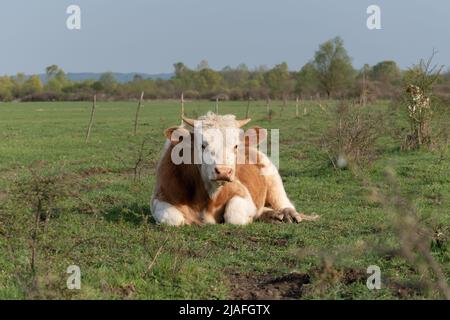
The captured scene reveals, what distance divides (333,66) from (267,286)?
8568cm

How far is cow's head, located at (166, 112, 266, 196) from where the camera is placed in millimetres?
7930

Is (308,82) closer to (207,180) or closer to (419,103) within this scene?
(419,103)

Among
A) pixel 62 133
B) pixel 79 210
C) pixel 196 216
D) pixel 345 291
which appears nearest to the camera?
pixel 345 291

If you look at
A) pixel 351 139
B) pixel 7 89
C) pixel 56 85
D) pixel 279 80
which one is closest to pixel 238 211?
pixel 351 139

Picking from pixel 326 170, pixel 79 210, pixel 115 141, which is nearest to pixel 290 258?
pixel 79 210

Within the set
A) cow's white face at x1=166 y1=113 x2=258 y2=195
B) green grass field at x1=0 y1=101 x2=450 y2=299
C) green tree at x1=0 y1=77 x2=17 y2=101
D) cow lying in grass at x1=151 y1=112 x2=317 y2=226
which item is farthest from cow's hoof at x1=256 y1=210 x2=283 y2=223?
green tree at x1=0 y1=77 x2=17 y2=101

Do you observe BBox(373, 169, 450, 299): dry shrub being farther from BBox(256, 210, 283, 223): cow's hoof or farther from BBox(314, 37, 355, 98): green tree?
BBox(314, 37, 355, 98): green tree

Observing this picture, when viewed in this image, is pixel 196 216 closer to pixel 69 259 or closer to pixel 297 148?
pixel 69 259

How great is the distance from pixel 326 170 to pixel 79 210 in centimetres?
643

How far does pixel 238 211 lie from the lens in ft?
27.8

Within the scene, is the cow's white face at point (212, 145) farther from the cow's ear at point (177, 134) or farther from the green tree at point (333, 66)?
the green tree at point (333, 66)

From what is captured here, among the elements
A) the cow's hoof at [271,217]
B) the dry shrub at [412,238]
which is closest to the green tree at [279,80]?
the cow's hoof at [271,217]

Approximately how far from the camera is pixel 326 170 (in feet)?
46.0
